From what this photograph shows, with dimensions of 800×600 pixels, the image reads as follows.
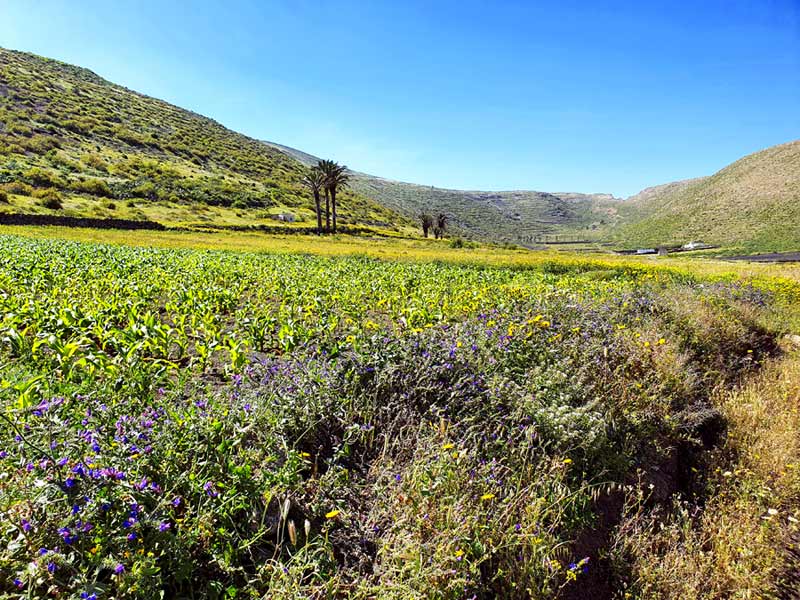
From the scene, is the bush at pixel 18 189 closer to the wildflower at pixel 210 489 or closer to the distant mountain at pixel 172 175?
the distant mountain at pixel 172 175

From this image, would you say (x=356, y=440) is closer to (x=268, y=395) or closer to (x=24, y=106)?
(x=268, y=395)

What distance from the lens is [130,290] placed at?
8188 mm

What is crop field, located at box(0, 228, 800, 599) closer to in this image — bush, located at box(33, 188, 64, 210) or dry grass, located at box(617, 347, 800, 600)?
dry grass, located at box(617, 347, 800, 600)

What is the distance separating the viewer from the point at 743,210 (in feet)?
303

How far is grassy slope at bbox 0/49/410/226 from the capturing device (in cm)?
5056

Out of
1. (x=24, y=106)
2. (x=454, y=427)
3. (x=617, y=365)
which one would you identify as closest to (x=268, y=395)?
(x=454, y=427)

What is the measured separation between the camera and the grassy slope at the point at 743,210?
79312 millimetres

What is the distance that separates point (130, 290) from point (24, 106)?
90.1 meters

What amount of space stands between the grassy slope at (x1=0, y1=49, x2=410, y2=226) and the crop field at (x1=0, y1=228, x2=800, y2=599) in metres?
50.7

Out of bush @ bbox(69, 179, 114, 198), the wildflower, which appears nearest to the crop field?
the wildflower

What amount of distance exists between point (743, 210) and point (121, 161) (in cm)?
13002

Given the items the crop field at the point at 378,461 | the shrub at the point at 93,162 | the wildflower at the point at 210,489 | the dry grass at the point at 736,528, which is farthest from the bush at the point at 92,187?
the dry grass at the point at 736,528

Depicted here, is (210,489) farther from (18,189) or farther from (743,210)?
(743,210)

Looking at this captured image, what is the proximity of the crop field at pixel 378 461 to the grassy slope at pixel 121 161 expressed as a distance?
50.7 m
